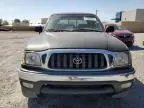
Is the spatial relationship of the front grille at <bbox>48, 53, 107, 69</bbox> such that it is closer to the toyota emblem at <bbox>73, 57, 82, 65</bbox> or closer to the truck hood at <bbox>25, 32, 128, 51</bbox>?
the toyota emblem at <bbox>73, 57, 82, 65</bbox>

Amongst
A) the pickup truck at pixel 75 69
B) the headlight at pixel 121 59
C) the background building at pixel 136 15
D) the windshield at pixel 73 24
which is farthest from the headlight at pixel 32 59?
the background building at pixel 136 15

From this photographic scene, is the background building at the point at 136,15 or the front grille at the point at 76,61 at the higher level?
the front grille at the point at 76,61

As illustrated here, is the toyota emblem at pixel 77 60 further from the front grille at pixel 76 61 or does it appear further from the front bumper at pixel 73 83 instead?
the front bumper at pixel 73 83

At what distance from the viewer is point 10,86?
5.37 meters

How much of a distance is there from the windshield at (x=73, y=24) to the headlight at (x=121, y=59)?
1587 mm

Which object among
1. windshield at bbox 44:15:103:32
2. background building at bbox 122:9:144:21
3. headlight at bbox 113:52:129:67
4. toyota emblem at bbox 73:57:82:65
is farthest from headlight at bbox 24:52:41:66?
background building at bbox 122:9:144:21

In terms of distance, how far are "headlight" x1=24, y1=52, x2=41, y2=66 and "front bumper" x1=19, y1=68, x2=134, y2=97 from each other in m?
0.14

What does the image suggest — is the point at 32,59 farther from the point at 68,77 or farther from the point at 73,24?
the point at 73,24

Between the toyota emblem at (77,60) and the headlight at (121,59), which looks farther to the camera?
the headlight at (121,59)

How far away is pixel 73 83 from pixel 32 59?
29.5 inches

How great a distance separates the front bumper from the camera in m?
3.59

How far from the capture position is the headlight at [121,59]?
3.76 m

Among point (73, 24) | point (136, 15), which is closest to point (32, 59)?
point (73, 24)

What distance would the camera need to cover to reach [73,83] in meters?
3.63
